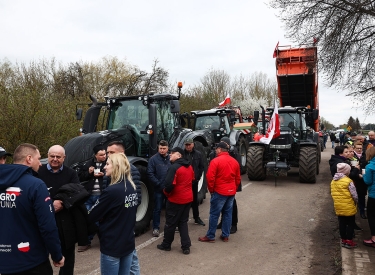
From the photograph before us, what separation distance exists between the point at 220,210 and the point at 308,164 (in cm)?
520

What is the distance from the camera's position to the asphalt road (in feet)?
13.6

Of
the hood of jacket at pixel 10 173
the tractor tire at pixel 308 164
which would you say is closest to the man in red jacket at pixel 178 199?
the hood of jacket at pixel 10 173

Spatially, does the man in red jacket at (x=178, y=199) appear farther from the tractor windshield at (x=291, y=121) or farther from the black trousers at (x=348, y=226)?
the tractor windshield at (x=291, y=121)

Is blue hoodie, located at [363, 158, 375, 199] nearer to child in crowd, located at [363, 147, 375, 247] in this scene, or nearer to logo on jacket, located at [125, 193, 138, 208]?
child in crowd, located at [363, 147, 375, 247]

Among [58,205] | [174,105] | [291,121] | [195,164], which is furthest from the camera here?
[291,121]

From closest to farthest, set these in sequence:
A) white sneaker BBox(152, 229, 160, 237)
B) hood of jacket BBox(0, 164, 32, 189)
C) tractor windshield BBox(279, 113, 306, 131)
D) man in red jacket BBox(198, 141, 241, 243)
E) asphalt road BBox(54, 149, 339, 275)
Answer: hood of jacket BBox(0, 164, 32, 189) < asphalt road BBox(54, 149, 339, 275) < man in red jacket BBox(198, 141, 241, 243) < white sneaker BBox(152, 229, 160, 237) < tractor windshield BBox(279, 113, 306, 131)

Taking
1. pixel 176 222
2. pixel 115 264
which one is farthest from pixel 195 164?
pixel 115 264

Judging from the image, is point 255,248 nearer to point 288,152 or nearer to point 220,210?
point 220,210

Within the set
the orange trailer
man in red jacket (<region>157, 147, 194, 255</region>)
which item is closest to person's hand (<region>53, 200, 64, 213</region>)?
man in red jacket (<region>157, 147, 194, 255</region>)

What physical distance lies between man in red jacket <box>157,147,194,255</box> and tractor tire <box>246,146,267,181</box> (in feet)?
17.8

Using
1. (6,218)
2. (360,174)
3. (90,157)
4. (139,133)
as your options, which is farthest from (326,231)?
(6,218)

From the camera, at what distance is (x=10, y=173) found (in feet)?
7.68

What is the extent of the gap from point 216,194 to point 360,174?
250 cm

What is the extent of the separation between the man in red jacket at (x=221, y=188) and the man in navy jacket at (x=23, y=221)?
10.0 feet
